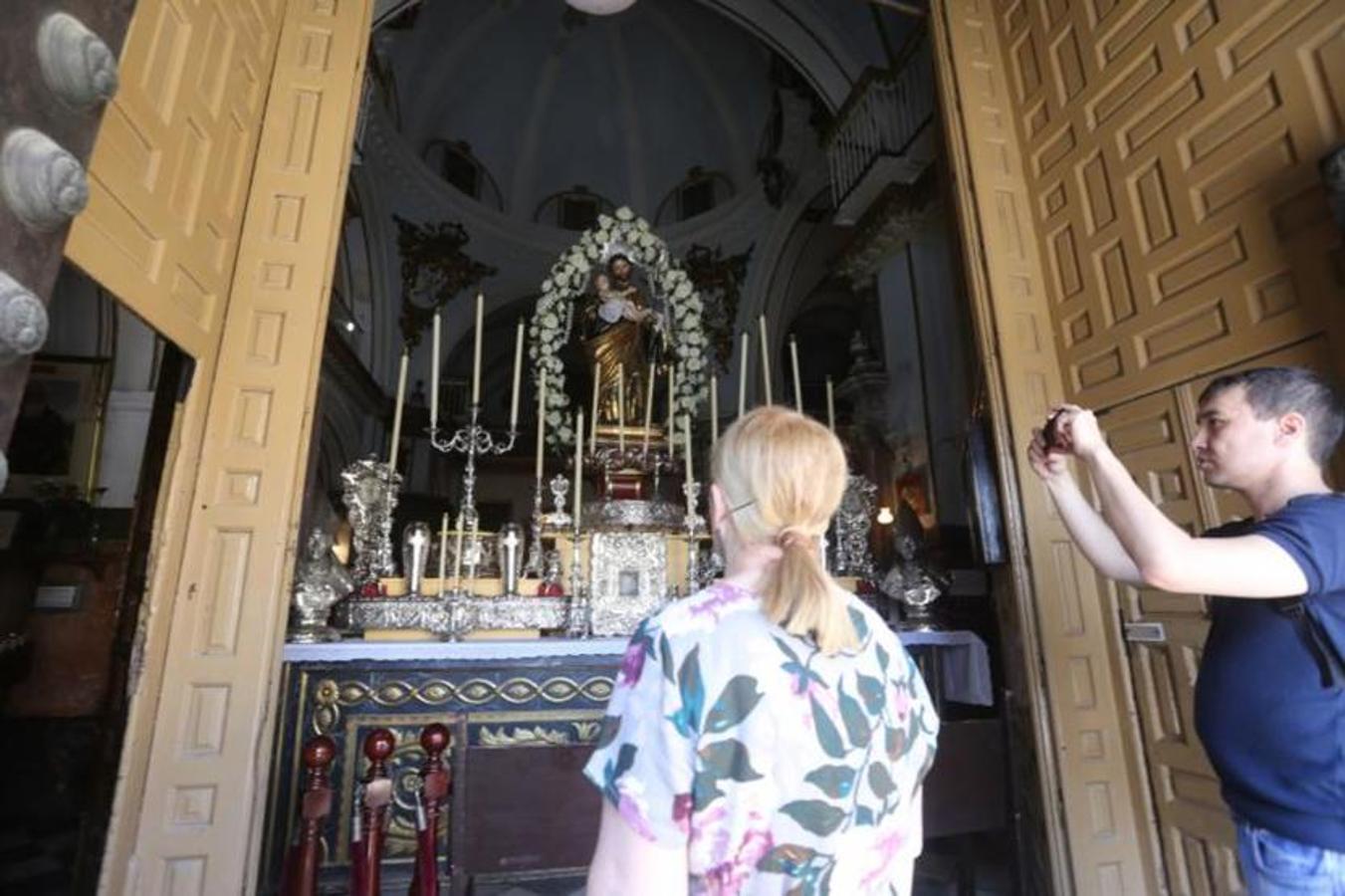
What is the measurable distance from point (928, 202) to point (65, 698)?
Answer: 27.6 feet

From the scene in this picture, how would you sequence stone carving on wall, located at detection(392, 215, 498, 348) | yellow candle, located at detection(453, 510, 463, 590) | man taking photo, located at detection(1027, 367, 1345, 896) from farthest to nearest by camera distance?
1. stone carving on wall, located at detection(392, 215, 498, 348)
2. yellow candle, located at detection(453, 510, 463, 590)
3. man taking photo, located at detection(1027, 367, 1345, 896)

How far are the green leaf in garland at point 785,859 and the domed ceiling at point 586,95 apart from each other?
12674 millimetres

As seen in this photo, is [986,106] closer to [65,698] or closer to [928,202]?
[928,202]

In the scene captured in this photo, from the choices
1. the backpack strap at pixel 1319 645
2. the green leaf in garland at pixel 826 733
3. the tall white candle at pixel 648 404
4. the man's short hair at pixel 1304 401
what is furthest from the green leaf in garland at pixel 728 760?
the tall white candle at pixel 648 404

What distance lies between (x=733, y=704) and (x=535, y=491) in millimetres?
2567

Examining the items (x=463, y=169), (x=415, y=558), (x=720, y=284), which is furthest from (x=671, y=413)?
(x=463, y=169)

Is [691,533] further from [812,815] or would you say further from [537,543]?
[812,815]

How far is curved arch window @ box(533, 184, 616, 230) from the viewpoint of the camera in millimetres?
13266

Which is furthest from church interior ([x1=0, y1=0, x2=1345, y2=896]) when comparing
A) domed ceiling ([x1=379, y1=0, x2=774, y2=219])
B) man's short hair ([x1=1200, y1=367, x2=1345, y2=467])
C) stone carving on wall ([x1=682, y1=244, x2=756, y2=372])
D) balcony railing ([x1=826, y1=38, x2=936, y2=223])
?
domed ceiling ([x1=379, y1=0, x2=774, y2=219])

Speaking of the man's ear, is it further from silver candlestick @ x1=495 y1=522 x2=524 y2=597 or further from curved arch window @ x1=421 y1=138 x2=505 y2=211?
curved arch window @ x1=421 y1=138 x2=505 y2=211

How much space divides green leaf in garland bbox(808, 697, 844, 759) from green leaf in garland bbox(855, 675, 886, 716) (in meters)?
0.06

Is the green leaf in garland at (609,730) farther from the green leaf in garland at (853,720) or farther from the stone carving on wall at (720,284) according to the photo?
the stone carving on wall at (720,284)

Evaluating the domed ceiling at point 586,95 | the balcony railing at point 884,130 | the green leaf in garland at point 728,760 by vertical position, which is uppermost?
the domed ceiling at point 586,95

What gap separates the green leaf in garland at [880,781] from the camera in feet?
2.89
